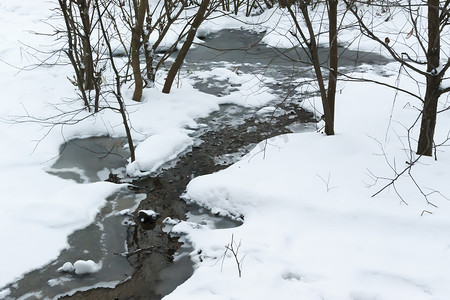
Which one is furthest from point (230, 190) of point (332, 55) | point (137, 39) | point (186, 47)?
point (186, 47)

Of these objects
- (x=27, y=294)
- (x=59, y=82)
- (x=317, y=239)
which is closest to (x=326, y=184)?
(x=317, y=239)

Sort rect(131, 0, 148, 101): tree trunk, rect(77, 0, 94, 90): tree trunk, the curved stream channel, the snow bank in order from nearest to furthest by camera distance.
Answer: the snow bank < the curved stream channel < rect(77, 0, 94, 90): tree trunk < rect(131, 0, 148, 101): tree trunk

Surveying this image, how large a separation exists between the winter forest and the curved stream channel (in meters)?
0.02

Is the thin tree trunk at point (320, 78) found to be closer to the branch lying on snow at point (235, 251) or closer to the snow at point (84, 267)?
the branch lying on snow at point (235, 251)

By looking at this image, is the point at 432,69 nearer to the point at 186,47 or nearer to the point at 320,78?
the point at 320,78

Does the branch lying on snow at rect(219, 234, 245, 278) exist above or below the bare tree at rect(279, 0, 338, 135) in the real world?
below

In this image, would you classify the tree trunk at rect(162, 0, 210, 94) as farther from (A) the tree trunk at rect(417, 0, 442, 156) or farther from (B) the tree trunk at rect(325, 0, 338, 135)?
(A) the tree trunk at rect(417, 0, 442, 156)

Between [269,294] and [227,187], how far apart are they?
5.14 feet

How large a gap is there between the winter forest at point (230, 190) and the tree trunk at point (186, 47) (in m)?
0.08

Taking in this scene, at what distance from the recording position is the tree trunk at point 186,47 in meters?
6.64

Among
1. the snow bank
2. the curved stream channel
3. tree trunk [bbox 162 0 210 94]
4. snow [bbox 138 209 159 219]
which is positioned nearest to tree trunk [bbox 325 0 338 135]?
the snow bank

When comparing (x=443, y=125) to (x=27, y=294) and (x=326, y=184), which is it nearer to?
(x=326, y=184)

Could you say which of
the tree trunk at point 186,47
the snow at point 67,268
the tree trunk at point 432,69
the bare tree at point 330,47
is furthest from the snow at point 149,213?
the tree trunk at point 186,47

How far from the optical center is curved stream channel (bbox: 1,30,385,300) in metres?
3.62
